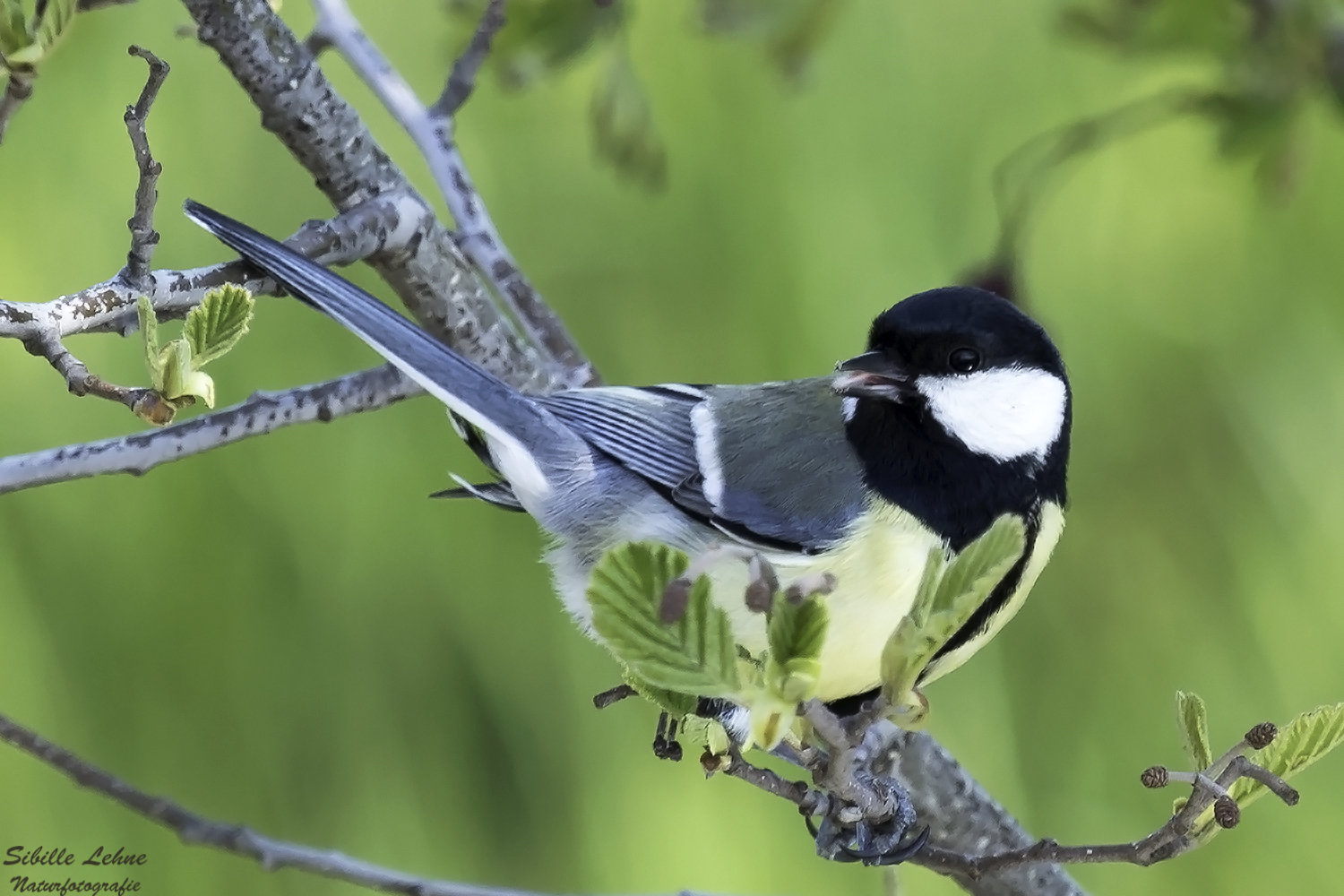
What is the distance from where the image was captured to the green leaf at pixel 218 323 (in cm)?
32

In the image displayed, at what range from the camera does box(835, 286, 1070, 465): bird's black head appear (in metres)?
0.53

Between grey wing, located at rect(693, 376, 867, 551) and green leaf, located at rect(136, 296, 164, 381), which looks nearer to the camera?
green leaf, located at rect(136, 296, 164, 381)

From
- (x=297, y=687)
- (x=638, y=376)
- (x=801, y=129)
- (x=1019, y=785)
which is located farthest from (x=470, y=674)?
(x=801, y=129)

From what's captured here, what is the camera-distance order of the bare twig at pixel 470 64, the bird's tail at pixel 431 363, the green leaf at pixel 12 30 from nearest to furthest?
1. the green leaf at pixel 12 30
2. the bird's tail at pixel 431 363
3. the bare twig at pixel 470 64

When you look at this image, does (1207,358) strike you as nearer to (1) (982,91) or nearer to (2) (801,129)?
(1) (982,91)

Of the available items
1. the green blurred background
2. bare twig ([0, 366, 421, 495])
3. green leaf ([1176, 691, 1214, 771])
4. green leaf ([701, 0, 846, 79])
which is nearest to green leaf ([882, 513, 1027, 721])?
green leaf ([1176, 691, 1214, 771])

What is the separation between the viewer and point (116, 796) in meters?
0.40

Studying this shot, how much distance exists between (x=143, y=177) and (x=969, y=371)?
369 mm

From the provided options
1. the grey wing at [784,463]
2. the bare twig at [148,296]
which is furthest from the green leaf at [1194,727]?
the bare twig at [148,296]

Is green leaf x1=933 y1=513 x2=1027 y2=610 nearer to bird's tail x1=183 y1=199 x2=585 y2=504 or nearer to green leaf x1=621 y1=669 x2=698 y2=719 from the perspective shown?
green leaf x1=621 y1=669 x2=698 y2=719

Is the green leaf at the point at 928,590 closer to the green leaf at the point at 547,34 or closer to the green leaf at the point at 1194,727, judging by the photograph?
the green leaf at the point at 1194,727

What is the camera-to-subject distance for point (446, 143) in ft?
2.06

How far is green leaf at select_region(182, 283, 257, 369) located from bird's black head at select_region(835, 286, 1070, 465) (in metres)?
0.29

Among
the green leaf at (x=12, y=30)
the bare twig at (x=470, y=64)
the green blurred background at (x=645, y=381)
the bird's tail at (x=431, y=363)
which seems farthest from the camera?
the green blurred background at (x=645, y=381)
